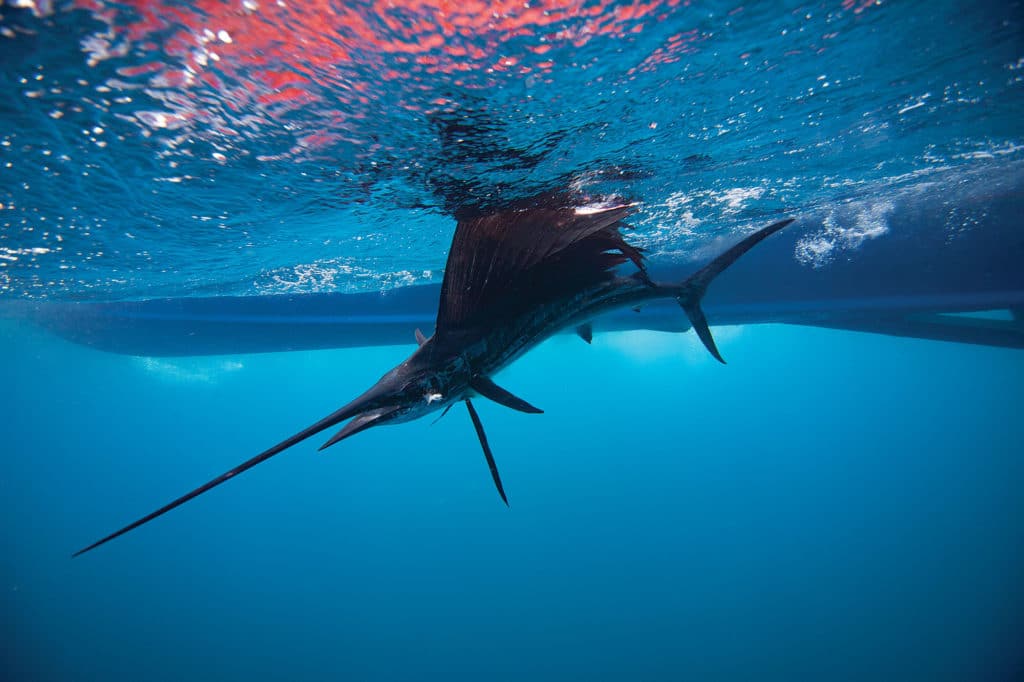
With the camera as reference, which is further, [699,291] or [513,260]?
[699,291]

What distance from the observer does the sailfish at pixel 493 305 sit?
1.99 meters

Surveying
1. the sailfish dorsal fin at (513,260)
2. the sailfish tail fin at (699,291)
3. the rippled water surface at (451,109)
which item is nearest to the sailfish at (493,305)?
the sailfish dorsal fin at (513,260)

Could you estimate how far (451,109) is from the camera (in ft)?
10.4

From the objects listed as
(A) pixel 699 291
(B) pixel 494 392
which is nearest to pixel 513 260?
(B) pixel 494 392

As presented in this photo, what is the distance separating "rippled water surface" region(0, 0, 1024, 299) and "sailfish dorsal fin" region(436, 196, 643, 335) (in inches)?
47.7

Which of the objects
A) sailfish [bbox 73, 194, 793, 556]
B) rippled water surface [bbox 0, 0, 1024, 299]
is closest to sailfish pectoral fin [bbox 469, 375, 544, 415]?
sailfish [bbox 73, 194, 793, 556]

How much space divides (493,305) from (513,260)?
0.29m

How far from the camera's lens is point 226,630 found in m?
23.4

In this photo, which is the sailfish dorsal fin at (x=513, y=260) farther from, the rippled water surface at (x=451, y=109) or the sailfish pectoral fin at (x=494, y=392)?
the rippled water surface at (x=451, y=109)

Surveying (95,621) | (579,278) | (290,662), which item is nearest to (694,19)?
(579,278)

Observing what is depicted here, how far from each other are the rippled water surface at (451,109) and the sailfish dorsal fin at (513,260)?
1.21m

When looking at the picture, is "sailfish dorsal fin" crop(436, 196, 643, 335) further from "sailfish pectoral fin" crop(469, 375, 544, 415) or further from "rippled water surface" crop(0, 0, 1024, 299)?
"rippled water surface" crop(0, 0, 1024, 299)

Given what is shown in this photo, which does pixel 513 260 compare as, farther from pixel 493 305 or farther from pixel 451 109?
pixel 451 109

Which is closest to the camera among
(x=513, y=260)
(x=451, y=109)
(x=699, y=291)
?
(x=513, y=260)
